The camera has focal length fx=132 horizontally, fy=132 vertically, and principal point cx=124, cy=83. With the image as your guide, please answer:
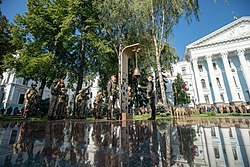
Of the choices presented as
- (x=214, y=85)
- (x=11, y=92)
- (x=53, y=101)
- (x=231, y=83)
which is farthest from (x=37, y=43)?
(x=231, y=83)

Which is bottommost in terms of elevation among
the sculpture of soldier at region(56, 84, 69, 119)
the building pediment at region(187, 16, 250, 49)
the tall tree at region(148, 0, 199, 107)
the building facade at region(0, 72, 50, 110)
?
the sculpture of soldier at region(56, 84, 69, 119)

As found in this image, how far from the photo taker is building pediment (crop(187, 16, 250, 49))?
113ft

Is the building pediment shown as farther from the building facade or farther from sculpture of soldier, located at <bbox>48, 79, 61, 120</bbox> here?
the building facade

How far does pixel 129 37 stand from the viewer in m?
19.6

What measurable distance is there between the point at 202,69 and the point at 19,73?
1737 inches

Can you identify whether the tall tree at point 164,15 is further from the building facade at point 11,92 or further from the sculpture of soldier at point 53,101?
the building facade at point 11,92

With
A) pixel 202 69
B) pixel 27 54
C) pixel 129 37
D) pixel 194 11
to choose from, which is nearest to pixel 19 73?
pixel 27 54

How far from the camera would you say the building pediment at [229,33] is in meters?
34.6

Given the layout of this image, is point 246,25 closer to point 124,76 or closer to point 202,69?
point 202,69

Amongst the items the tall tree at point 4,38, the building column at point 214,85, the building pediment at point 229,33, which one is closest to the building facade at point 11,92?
the tall tree at point 4,38

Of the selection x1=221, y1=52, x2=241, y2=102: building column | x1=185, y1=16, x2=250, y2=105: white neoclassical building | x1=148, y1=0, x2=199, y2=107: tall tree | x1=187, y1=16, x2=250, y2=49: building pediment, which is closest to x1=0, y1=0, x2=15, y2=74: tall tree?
x1=148, y1=0, x2=199, y2=107: tall tree

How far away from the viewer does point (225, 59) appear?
34469mm

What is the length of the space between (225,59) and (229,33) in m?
8.17

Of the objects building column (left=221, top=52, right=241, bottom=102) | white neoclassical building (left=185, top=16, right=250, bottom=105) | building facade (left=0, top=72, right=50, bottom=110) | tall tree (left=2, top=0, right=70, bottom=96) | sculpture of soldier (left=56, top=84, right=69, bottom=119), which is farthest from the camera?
white neoclassical building (left=185, top=16, right=250, bottom=105)
